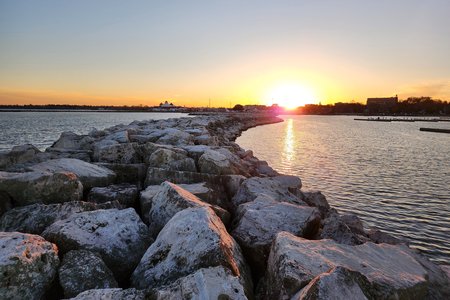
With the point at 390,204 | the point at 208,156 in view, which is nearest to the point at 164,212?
the point at 208,156

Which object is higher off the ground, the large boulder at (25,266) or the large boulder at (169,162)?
the large boulder at (169,162)

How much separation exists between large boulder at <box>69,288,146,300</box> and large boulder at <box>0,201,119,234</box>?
1755 millimetres

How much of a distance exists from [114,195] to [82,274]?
2321 millimetres

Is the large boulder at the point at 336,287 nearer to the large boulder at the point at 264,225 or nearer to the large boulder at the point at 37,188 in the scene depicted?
the large boulder at the point at 264,225

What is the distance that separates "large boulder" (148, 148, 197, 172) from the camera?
6.48 metres

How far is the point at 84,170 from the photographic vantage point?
5.49 m

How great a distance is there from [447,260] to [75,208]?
6.39 metres

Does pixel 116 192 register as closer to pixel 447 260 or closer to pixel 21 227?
pixel 21 227

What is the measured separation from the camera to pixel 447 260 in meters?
5.91

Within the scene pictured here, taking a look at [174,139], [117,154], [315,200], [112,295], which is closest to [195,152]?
[117,154]

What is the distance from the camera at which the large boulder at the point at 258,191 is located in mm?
5342

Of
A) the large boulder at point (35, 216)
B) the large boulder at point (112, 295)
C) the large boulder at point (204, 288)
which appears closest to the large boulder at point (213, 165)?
the large boulder at point (35, 216)

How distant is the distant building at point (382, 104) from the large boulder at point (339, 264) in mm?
151235

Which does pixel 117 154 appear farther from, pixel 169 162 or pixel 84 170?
pixel 84 170
